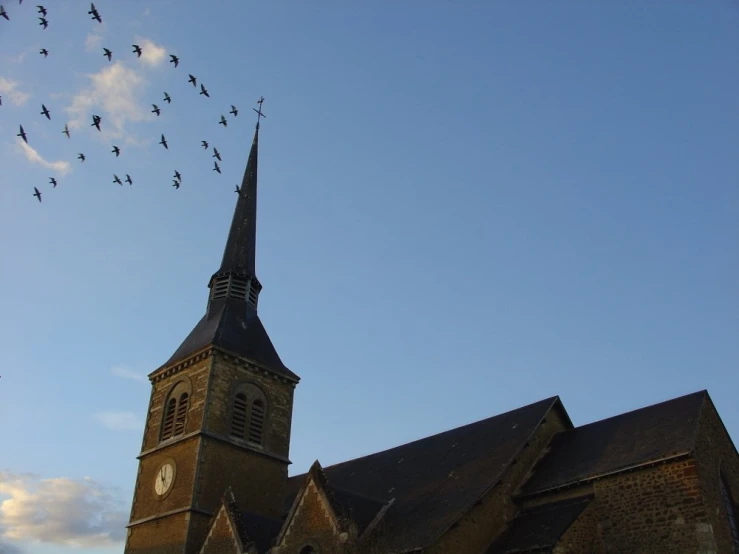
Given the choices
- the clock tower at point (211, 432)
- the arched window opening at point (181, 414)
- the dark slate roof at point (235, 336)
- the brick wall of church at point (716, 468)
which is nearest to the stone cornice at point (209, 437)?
the clock tower at point (211, 432)

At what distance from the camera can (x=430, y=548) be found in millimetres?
17000

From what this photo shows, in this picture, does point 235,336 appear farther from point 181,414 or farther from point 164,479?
point 164,479

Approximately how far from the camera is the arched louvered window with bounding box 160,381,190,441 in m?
25.9

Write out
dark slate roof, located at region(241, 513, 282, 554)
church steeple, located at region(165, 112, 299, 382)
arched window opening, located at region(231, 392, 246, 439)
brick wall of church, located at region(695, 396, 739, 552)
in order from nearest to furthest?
brick wall of church, located at region(695, 396, 739, 552) < dark slate roof, located at region(241, 513, 282, 554) < arched window opening, located at region(231, 392, 246, 439) < church steeple, located at region(165, 112, 299, 382)

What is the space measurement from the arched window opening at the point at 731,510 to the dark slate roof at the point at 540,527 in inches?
120

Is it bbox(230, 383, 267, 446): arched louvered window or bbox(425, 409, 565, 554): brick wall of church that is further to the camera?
bbox(230, 383, 267, 446): arched louvered window

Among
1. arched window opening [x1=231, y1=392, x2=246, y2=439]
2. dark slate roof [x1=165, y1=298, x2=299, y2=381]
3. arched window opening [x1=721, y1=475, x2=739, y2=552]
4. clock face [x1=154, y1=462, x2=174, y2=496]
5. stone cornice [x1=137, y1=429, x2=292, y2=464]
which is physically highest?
dark slate roof [x1=165, y1=298, x2=299, y2=381]

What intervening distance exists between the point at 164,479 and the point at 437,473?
949cm

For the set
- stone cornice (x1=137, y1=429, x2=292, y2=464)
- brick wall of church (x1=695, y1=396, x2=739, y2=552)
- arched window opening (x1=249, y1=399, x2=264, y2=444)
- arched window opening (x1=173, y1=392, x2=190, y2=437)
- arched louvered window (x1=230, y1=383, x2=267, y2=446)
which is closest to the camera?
brick wall of church (x1=695, y1=396, x2=739, y2=552)

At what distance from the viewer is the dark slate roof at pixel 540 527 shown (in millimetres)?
16906

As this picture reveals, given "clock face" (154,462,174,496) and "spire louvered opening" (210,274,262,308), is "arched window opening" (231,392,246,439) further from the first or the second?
"spire louvered opening" (210,274,262,308)

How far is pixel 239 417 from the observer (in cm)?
2578

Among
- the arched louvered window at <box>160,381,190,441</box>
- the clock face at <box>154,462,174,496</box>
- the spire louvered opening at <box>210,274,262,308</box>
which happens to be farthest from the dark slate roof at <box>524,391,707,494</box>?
the spire louvered opening at <box>210,274,262,308</box>

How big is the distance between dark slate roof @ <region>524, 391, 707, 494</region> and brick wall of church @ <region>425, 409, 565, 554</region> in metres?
0.35
